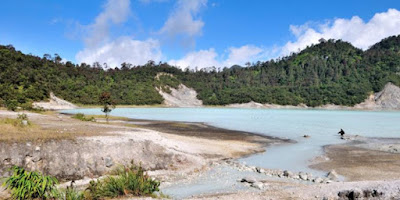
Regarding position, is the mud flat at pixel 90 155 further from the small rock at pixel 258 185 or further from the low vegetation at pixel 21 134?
the small rock at pixel 258 185

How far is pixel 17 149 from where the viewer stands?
1902 centimetres

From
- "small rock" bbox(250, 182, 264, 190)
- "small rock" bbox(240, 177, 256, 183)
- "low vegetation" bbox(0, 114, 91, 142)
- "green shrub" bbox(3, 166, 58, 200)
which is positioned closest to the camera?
"green shrub" bbox(3, 166, 58, 200)

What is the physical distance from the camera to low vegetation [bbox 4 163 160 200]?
11.6 metres

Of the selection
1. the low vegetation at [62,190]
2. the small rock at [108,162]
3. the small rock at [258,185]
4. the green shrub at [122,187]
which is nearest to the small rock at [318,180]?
the small rock at [258,185]

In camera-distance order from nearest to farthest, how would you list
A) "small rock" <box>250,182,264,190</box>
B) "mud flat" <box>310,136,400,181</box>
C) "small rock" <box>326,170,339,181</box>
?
"small rock" <box>250,182,264,190</box>, "small rock" <box>326,170,339,181</box>, "mud flat" <box>310,136,400,181</box>

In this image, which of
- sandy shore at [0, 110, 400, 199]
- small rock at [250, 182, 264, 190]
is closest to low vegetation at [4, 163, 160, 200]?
sandy shore at [0, 110, 400, 199]

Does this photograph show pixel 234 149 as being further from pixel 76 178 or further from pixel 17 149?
pixel 17 149

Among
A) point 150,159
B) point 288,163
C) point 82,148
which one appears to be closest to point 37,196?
point 82,148

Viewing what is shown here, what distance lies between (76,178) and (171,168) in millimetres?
7283

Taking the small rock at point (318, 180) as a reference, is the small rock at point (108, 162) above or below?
above

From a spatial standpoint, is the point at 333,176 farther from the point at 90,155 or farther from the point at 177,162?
the point at 90,155

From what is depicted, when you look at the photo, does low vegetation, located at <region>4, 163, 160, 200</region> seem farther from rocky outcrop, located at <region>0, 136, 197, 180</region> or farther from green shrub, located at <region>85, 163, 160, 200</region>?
rocky outcrop, located at <region>0, 136, 197, 180</region>

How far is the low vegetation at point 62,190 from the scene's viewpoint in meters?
11.6

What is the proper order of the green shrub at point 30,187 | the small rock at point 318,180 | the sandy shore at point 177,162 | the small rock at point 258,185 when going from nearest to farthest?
the green shrub at point 30,187 < the sandy shore at point 177,162 < the small rock at point 258,185 < the small rock at point 318,180
